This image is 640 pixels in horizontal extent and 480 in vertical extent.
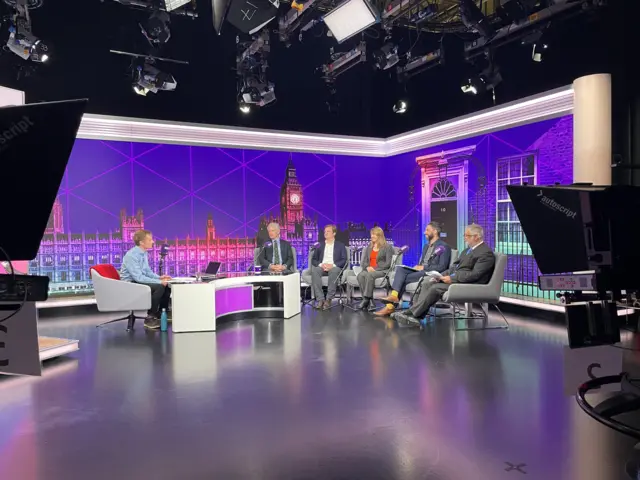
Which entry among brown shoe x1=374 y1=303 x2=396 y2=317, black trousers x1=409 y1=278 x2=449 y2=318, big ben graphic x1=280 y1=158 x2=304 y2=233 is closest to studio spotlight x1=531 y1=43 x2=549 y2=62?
black trousers x1=409 y1=278 x2=449 y2=318

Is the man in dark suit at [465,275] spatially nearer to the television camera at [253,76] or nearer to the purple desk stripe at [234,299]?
the purple desk stripe at [234,299]

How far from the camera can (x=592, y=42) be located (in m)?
5.62

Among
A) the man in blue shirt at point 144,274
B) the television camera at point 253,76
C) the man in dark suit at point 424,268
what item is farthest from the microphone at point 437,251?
the television camera at point 253,76

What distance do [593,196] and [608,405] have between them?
2.52 feet

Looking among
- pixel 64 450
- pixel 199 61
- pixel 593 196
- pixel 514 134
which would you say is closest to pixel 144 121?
pixel 199 61

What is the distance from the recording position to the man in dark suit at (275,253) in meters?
7.22

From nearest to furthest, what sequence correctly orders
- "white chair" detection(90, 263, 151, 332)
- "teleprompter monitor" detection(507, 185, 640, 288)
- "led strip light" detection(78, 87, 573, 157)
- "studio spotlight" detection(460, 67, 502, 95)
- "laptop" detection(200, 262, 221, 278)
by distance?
"teleprompter monitor" detection(507, 185, 640, 288) < "white chair" detection(90, 263, 151, 332) < "laptop" detection(200, 262, 221, 278) < "led strip light" detection(78, 87, 573, 157) < "studio spotlight" detection(460, 67, 502, 95)

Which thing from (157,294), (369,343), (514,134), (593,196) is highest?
(514,134)

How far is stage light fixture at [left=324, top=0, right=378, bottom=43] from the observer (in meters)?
5.27

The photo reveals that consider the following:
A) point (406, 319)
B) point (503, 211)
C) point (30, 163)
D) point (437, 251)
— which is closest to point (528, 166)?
point (503, 211)

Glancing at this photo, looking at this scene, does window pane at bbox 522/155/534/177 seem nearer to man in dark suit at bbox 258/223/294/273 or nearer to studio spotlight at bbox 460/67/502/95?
studio spotlight at bbox 460/67/502/95

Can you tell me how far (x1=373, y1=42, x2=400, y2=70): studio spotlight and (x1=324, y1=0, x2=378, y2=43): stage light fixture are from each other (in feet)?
4.82

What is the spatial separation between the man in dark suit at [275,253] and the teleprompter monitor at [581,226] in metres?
5.45

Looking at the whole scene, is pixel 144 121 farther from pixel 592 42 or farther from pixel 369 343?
pixel 592 42
